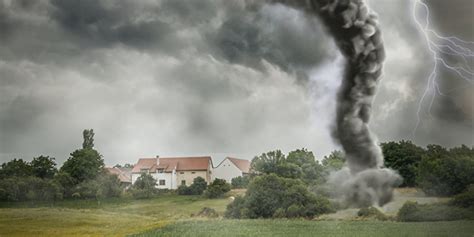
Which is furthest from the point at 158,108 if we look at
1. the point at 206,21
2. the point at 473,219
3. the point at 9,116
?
the point at 473,219

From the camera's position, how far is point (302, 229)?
1276 centimetres

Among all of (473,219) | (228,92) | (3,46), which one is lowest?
(473,219)

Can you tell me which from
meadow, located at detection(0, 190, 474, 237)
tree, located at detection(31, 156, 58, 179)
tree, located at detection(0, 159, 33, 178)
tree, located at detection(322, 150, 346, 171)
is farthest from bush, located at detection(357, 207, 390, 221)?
tree, located at detection(0, 159, 33, 178)

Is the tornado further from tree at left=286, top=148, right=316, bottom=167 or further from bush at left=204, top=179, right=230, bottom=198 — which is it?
bush at left=204, top=179, right=230, bottom=198

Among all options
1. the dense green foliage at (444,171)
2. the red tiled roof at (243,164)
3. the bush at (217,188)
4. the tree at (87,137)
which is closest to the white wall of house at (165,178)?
the bush at (217,188)

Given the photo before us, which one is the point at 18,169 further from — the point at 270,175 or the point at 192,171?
the point at 270,175

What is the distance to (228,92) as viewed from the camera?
13.7 meters

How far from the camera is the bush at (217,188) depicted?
13.2m

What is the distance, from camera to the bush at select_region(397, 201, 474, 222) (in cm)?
1338

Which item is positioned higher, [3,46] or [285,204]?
[3,46]

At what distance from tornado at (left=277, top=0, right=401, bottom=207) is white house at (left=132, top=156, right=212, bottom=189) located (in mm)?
2677

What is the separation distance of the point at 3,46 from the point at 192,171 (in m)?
4.71

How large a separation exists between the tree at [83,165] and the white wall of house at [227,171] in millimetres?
2392

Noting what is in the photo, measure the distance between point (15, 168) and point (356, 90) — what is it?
→ 7.36 m
